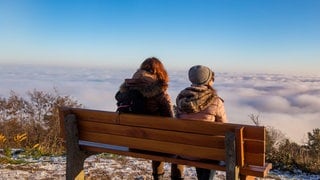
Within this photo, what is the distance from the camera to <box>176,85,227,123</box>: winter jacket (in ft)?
13.6

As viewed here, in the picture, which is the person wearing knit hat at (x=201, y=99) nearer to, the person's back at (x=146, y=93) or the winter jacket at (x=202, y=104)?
the winter jacket at (x=202, y=104)

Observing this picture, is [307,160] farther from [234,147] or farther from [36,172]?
[36,172]

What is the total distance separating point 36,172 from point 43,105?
23.4 ft

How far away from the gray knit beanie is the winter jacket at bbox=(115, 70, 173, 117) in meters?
→ 0.51

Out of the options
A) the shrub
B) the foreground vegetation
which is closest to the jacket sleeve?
the foreground vegetation

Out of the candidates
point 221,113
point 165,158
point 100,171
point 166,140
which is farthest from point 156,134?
point 100,171

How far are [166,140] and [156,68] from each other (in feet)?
2.96

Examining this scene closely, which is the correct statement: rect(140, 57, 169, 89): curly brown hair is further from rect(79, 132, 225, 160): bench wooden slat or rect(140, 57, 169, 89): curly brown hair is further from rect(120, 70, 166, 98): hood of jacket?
rect(79, 132, 225, 160): bench wooden slat

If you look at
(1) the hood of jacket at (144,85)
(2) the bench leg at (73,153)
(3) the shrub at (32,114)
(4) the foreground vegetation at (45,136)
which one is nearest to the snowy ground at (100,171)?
(4) the foreground vegetation at (45,136)

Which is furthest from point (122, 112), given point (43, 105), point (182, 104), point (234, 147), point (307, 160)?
point (43, 105)

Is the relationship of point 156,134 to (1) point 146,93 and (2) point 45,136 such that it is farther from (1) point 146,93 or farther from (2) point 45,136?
(2) point 45,136

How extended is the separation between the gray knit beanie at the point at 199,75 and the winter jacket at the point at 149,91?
511 mm

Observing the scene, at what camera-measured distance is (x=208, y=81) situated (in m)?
4.24

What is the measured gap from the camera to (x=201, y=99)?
416 centimetres
